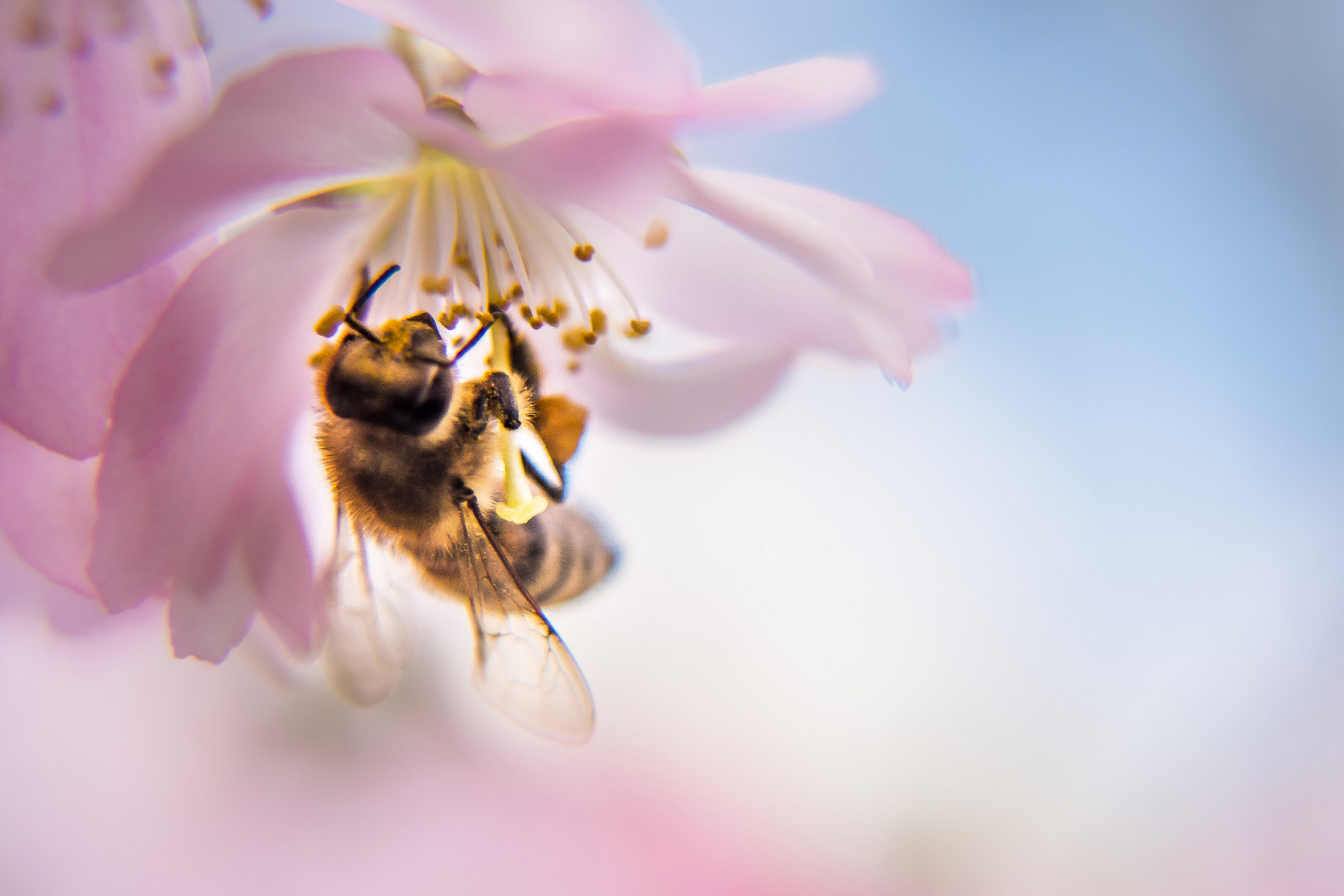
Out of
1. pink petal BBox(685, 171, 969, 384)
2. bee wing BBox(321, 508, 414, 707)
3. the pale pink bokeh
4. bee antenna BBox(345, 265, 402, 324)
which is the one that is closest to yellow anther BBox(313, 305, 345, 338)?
bee antenna BBox(345, 265, 402, 324)

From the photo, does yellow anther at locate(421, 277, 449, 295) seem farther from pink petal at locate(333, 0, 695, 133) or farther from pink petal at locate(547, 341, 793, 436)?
pink petal at locate(333, 0, 695, 133)

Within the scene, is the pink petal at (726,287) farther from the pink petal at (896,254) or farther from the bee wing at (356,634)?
the bee wing at (356,634)

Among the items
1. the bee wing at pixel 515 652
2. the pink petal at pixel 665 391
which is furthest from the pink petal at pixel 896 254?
the bee wing at pixel 515 652

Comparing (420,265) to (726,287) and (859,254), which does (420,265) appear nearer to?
(726,287)

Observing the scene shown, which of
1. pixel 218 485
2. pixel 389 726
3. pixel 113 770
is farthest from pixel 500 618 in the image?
pixel 113 770

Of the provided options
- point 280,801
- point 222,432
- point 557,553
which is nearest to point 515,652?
point 557,553

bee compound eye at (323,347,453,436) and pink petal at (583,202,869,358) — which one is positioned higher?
pink petal at (583,202,869,358)

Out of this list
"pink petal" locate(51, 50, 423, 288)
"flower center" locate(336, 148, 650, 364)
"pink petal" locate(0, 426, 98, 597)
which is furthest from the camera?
"flower center" locate(336, 148, 650, 364)
